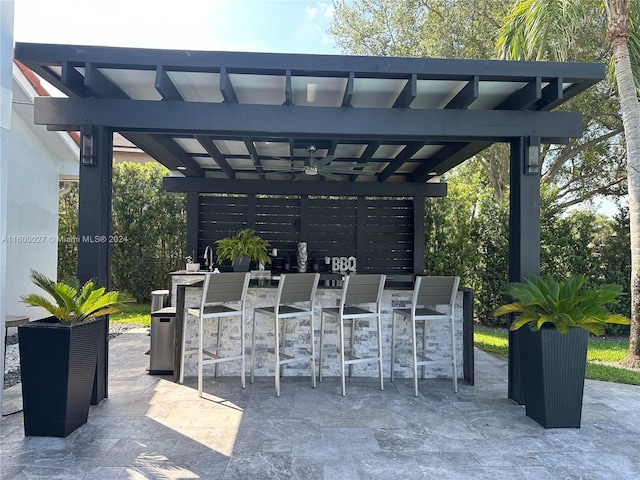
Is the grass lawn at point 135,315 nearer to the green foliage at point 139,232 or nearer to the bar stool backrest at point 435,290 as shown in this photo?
the green foliage at point 139,232

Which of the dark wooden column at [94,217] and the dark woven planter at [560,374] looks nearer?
the dark woven planter at [560,374]

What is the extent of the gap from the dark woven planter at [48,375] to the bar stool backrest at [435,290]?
2.86 m

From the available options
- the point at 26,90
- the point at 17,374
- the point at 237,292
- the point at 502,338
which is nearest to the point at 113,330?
the point at 17,374

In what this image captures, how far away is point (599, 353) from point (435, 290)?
4.09 metres

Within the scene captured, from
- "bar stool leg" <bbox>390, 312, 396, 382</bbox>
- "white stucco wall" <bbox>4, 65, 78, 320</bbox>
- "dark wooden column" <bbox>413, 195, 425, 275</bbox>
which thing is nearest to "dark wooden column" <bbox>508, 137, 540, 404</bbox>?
"bar stool leg" <bbox>390, 312, 396, 382</bbox>

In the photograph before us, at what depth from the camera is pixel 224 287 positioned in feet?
13.1

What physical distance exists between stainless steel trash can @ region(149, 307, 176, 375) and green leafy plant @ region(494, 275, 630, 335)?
11.0ft

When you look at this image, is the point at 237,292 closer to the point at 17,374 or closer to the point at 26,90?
the point at 17,374

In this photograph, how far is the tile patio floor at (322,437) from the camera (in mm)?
2650

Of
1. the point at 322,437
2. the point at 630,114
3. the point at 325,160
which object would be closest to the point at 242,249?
the point at 325,160

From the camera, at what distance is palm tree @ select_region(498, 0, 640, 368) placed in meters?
5.61

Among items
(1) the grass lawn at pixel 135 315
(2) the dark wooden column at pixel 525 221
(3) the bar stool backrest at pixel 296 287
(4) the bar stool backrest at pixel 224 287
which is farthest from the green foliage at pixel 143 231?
(2) the dark wooden column at pixel 525 221

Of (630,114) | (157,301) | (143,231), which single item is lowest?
(157,301)

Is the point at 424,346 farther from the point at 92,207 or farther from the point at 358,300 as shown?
the point at 92,207
